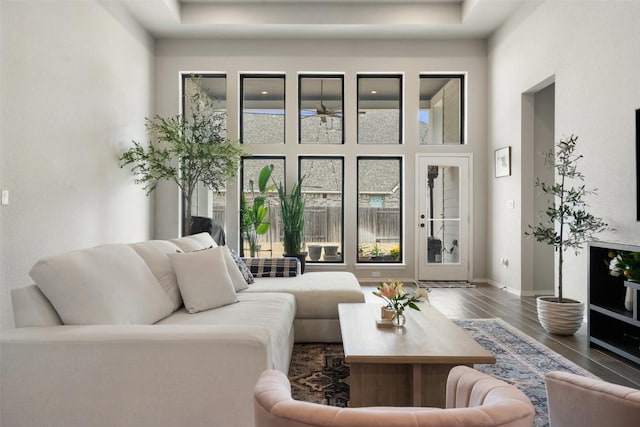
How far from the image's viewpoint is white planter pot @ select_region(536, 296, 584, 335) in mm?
3363

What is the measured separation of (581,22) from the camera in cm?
394

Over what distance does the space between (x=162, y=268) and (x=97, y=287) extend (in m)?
0.70

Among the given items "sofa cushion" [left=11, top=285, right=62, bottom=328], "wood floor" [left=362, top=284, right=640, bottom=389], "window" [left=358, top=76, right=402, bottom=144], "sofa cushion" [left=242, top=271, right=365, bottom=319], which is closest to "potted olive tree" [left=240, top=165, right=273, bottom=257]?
"window" [left=358, top=76, right=402, bottom=144]

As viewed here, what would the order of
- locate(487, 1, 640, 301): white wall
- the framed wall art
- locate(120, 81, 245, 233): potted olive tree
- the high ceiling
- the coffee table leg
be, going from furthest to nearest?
1. the high ceiling
2. the framed wall art
3. locate(120, 81, 245, 233): potted olive tree
4. locate(487, 1, 640, 301): white wall
5. the coffee table leg

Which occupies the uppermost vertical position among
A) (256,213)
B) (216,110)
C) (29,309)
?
(216,110)

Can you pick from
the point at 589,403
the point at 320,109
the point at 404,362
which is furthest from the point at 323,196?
the point at 589,403

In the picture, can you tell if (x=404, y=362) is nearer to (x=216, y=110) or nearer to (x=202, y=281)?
(x=202, y=281)

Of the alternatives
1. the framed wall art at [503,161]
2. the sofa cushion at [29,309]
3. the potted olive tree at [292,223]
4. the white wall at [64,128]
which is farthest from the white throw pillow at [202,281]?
the framed wall art at [503,161]

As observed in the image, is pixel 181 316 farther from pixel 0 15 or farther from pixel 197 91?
pixel 197 91

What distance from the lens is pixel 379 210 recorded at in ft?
20.7

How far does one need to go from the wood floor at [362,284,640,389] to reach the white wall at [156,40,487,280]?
1.04 metres

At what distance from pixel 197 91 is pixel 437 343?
18.2 ft

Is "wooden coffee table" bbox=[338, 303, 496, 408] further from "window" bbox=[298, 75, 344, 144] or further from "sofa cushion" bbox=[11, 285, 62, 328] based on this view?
"window" bbox=[298, 75, 344, 144]

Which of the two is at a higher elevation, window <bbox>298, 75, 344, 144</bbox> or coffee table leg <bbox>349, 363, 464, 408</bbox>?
window <bbox>298, 75, 344, 144</bbox>
